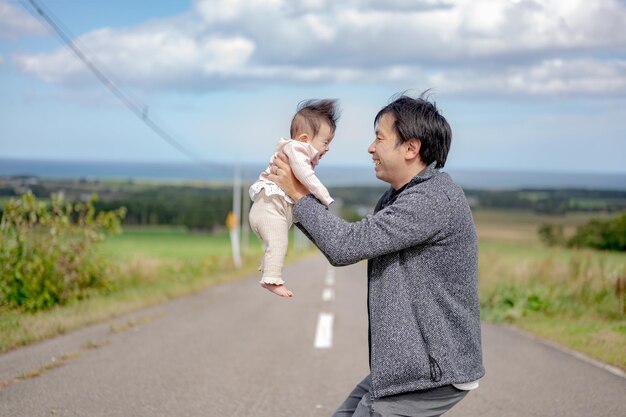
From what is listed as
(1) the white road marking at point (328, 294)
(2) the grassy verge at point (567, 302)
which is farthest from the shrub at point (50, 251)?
(2) the grassy verge at point (567, 302)

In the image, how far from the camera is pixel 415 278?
2.82 metres

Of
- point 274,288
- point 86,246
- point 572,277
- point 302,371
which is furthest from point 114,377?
point 572,277

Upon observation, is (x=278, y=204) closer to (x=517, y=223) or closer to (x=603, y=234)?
(x=603, y=234)

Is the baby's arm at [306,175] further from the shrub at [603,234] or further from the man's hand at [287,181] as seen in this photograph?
the shrub at [603,234]

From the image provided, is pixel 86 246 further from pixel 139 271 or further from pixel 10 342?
pixel 139 271

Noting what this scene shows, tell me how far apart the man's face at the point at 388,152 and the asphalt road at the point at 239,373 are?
3.45 meters

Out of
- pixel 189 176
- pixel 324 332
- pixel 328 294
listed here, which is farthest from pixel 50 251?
pixel 189 176

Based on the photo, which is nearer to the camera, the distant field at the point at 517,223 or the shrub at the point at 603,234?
the shrub at the point at 603,234

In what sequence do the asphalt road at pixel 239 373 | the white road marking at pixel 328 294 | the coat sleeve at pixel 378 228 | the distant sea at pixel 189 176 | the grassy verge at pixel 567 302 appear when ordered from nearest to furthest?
the coat sleeve at pixel 378 228, the asphalt road at pixel 239 373, the grassy verge at pixel 567 302, the white road marking at pixel 328 294, the distant sea at pixel 189 176

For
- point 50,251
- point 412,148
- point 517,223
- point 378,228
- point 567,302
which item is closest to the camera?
point 378,228

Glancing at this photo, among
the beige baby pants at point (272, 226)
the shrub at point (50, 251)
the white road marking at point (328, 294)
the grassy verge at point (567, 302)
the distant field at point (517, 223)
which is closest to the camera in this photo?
the beige baby pants at point (272, 226)

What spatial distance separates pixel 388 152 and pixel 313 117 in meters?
0.42

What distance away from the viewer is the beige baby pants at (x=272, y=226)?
297 cm

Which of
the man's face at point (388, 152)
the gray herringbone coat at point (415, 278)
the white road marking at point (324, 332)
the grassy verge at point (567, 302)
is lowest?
the white road marking at point (324, 332)
